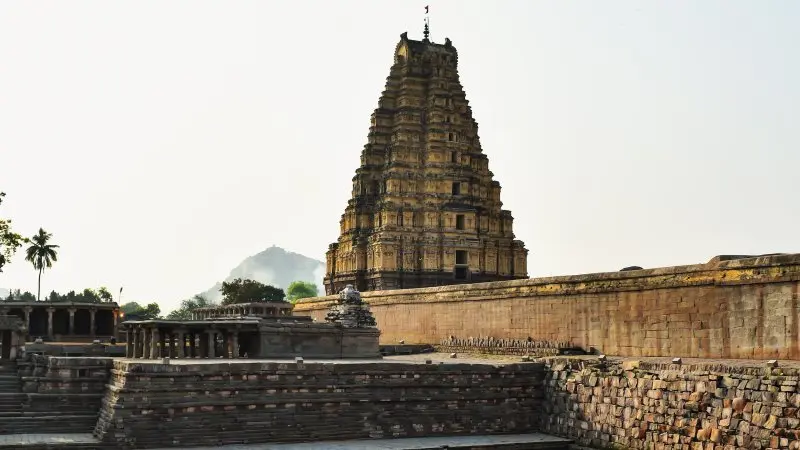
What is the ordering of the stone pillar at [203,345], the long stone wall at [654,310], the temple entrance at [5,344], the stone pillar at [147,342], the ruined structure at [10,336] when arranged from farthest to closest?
1. the stone pillar at [203,345]
2. the stone pillar at [147,342]
3. the temple entrance at [5,344]
4. the ruined structure at [10,336]
5. the long stone wall at [654,310]

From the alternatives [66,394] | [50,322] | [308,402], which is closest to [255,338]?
[308,402]

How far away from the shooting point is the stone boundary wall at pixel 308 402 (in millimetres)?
23047

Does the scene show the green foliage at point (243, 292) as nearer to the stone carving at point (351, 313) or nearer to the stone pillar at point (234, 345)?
the stone carving at point (351, 313)

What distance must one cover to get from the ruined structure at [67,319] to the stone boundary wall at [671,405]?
2657 centimetres

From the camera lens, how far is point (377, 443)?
24.1m

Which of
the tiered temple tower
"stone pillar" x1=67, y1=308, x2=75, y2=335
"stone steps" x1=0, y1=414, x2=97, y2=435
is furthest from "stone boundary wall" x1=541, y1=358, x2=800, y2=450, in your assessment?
the tiered temple tower

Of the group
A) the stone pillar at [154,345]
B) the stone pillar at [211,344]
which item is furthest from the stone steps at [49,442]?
the stone pillar at [211,344]

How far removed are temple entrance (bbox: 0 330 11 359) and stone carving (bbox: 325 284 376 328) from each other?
37.3 ft

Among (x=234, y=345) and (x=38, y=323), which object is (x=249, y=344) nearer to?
(x=234, y=345)

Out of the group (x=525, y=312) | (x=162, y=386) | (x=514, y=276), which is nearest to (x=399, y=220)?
(x=514, y=276)

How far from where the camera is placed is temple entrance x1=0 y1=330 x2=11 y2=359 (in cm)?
2884

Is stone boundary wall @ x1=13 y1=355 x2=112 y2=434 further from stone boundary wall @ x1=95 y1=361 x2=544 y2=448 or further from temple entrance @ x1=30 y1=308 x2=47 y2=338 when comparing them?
temple entrance @ x1=30 y1=308 x2=47 y2=338

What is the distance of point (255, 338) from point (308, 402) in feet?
29.2

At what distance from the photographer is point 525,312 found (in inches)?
1438
